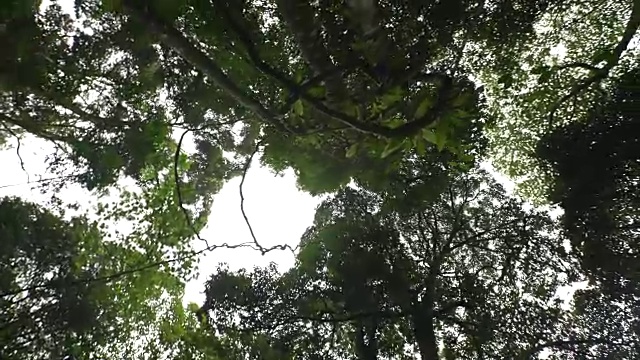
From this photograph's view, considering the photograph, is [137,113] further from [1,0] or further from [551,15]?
[551,15]

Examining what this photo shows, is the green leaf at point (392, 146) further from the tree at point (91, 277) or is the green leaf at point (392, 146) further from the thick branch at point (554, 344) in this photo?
the thick branch at point (554, 344)

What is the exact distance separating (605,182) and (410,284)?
2.00 m

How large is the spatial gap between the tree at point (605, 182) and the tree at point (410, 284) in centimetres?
49

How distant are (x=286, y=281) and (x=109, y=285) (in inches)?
68.0

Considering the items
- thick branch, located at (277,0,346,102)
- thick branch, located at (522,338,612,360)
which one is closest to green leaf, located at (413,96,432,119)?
thick branch, located at (277,0,346,102)

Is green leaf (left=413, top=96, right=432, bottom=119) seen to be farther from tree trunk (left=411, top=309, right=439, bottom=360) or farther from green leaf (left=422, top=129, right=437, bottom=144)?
tree trunk (left=411, top=309, right=439, bottom=360)

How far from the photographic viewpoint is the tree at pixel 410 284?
4859 mm

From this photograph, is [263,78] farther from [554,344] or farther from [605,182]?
[554,344]

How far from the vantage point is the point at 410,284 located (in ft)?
16.9

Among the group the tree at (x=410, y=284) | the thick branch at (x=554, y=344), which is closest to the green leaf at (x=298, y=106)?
the tree at (x=410, y=284)

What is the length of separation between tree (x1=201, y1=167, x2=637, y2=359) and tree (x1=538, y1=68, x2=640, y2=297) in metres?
0.49

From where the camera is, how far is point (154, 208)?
16.9 ft

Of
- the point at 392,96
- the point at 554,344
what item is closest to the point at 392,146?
the point at 392,96

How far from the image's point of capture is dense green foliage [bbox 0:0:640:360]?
113 inches
